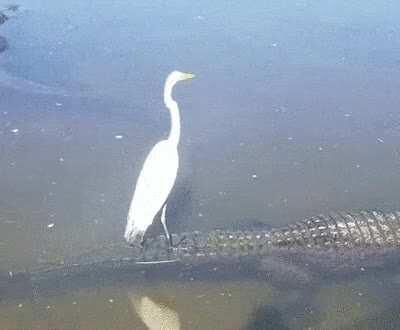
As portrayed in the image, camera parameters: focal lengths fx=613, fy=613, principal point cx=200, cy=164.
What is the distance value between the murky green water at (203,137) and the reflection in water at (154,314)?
0.02 m

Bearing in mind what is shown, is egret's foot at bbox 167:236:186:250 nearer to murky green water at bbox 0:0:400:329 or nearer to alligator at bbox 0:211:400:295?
alligator at bbox 0:211:400:295

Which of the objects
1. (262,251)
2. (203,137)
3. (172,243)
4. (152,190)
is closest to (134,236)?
(172,243)

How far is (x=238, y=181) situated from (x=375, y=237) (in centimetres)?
175

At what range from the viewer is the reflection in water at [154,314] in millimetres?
5441

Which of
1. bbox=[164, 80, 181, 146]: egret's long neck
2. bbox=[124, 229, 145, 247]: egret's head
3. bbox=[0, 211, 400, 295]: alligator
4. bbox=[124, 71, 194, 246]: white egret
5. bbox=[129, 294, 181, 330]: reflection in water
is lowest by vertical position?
bbox=[129, 294, 181, 330]: reflection in water

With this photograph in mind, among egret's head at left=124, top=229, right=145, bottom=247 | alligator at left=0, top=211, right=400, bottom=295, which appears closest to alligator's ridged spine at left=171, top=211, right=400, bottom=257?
alligator at left=0, top=211, right=400, bottom=295

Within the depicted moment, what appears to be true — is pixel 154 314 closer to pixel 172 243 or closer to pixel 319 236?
pixel 172 243

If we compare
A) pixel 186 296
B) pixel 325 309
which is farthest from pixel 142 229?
pixel 325 309

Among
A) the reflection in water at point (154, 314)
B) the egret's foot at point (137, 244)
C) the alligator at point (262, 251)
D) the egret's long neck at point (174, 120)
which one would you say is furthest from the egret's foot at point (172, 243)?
the egret's long neck at point (174, 120)

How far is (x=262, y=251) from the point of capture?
623 centimetres

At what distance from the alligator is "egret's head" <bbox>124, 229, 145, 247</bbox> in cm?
9

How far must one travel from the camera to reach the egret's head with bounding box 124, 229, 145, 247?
5969 millimetres

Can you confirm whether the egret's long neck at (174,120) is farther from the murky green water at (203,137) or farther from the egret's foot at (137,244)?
the egret's foot at (137,244)

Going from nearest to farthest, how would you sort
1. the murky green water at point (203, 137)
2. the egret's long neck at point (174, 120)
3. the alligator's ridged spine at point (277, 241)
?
the murky green water at point (203, 137) < the alligator's ridged spine at point (277, 241) < the egret's long neck at point (174, 120)
